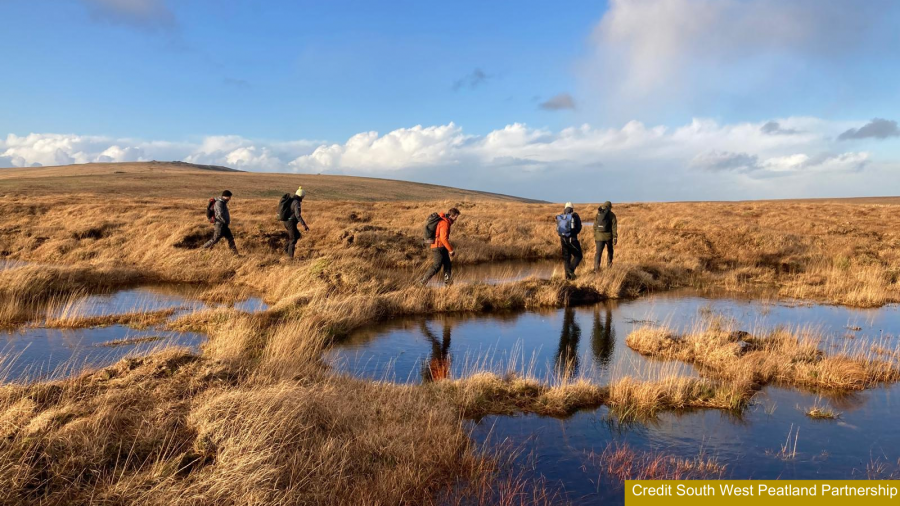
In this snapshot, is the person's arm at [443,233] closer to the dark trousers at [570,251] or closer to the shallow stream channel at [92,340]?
the dark trousers at [570,251]

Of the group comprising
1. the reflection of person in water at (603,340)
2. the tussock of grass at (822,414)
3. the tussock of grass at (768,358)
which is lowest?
the reflection of person in water at (603,340)

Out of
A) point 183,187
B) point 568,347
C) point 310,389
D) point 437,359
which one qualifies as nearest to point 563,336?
point 568,347

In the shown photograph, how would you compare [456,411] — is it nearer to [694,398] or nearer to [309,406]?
[309,406]

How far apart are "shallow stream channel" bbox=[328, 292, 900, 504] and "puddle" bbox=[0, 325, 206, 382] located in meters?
3.04

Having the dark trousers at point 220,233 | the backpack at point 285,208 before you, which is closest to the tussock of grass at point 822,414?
the backpack at point 285,208

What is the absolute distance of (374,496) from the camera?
4.51 meters

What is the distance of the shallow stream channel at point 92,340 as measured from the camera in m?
7.61

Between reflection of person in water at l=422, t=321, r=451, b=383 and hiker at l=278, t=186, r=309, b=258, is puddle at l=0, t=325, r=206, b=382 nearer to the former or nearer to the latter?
reflection of person in water at l=422, t=321, r=451, b=383

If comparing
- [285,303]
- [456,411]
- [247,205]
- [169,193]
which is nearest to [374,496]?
[456,411]

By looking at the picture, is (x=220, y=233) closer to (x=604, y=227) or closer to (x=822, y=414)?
(x=604, y=227)

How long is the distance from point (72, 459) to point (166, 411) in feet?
3.22

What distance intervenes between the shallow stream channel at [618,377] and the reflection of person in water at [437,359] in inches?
1.3

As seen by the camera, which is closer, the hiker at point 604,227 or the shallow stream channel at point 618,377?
the shallow stream channel at point 618,377

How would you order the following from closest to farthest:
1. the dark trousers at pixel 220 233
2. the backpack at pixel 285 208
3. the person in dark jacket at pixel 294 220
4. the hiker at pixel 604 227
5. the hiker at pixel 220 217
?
the hiker at pixel 604 227 < the person in dark jacket at pixel 294 220 < the backpack at pixel 285 208 < the hiker at pixel 220 217 < the dark trousers at pixel 220 233
